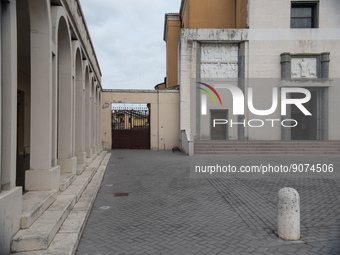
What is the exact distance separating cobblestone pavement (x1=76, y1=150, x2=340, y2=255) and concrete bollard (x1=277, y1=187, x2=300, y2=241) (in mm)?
136

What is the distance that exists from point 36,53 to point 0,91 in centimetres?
216

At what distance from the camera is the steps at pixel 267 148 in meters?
17.6

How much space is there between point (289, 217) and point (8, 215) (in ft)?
12.5

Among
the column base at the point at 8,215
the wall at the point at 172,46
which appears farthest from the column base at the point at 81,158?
the wall at the point at 172,46

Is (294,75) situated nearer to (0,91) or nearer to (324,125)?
(324,125)

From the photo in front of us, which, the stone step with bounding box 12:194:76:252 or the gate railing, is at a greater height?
the gate railing

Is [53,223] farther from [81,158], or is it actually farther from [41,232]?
[81,158]

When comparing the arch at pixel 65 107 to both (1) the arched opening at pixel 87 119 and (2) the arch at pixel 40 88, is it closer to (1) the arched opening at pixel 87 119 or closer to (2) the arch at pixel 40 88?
(2) the arch at pixel 40 88

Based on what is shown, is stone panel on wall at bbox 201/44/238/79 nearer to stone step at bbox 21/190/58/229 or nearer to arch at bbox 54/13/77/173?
arch at bbox 54/13/77/173

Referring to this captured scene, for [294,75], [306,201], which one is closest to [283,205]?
[306,201]

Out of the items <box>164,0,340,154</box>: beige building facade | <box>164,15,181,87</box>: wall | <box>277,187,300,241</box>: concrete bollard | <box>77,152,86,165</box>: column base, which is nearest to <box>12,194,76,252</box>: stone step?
<box>277,187,300,241</box>: concrete bollard

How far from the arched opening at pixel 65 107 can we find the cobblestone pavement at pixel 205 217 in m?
1.31

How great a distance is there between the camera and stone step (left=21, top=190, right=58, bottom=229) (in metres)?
3.95

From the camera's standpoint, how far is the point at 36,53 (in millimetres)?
5398
